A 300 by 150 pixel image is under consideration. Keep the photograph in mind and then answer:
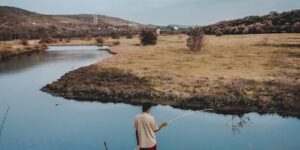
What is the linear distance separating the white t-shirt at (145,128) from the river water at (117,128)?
8.17 meters

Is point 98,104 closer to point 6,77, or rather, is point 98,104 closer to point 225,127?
point 225,127

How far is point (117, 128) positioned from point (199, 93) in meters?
8.41

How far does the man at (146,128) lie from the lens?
11703 mm

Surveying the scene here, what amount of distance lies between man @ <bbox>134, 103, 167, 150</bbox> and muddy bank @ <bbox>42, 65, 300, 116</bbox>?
1642 centimetres

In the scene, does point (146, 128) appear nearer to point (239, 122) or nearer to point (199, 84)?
point (239, 122)

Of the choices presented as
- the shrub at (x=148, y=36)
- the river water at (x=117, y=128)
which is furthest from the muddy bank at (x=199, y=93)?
the shrub at (x=148, y=36)

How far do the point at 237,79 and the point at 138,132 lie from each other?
23.1m

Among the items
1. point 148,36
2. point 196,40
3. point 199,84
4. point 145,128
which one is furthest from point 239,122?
point 148,36

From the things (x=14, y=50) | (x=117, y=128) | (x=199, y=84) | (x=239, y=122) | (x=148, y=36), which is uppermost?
(x=148, y=36)

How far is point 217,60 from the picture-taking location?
4844cm

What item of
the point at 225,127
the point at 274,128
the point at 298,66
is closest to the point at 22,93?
the point at 225,127

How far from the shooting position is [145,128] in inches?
466

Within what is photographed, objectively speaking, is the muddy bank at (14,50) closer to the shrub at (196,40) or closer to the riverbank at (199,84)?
the shrub at (196,40)

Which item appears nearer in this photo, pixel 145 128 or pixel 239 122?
pixel 145 128
